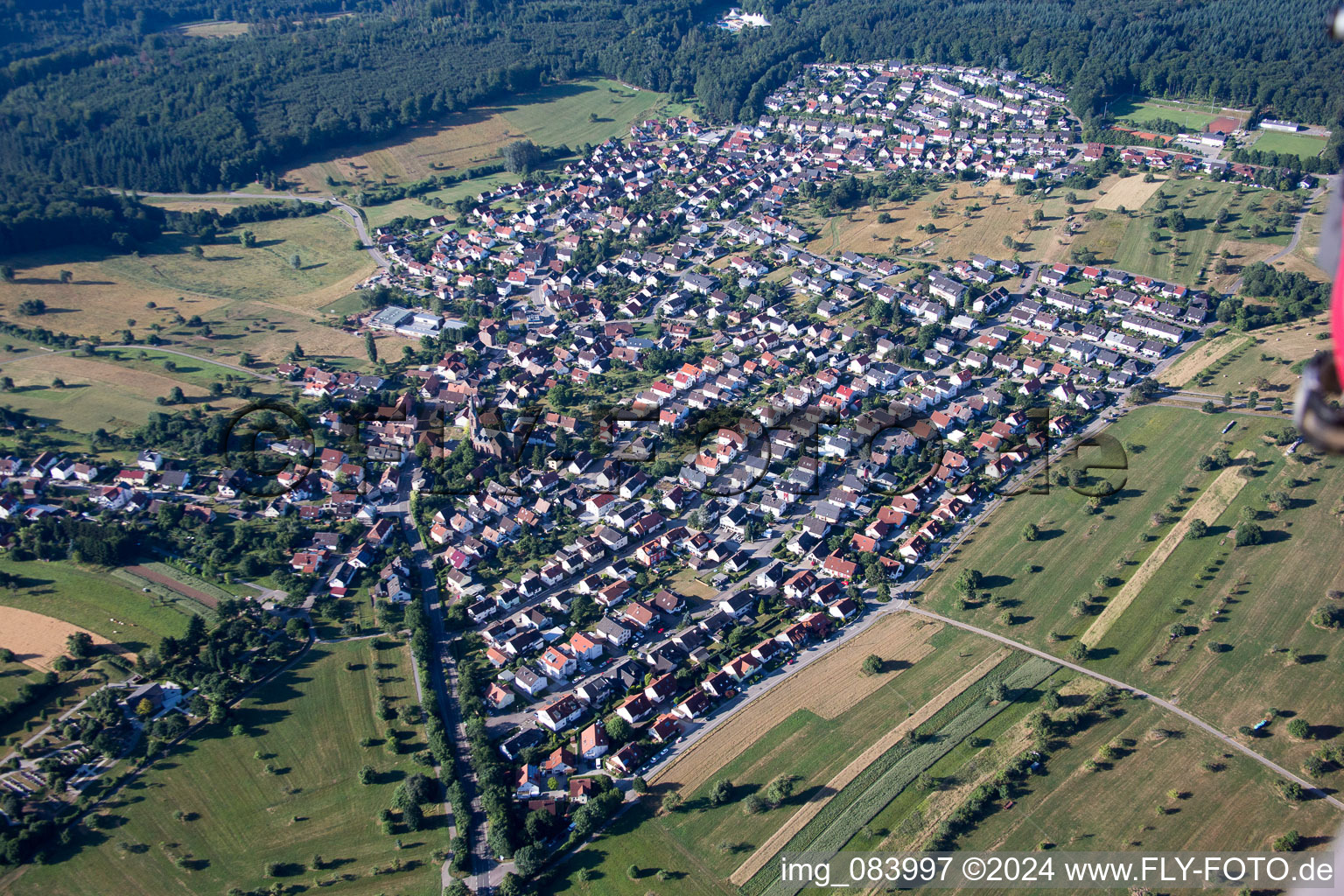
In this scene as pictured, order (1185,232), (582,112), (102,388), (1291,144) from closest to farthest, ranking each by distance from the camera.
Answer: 1. (102,388)
2. (1185,232)
3. (1291,144)
4. (582,112)

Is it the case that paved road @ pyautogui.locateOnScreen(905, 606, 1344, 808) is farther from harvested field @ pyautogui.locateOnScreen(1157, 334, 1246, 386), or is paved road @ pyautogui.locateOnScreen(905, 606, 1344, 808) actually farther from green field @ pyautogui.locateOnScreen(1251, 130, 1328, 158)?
green field @ pyautogui.locateOnScreen(1251, 130, 1328, 158)

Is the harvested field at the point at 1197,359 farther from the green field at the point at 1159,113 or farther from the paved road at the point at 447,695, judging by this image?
the paved road at the point at 447,695

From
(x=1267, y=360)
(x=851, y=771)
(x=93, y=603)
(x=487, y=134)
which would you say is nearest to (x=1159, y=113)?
(x=1267, y=360)

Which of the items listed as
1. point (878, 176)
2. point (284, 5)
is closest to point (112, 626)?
point (878, 176)

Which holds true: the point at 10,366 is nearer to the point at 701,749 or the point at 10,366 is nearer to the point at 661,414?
the point at 661,414

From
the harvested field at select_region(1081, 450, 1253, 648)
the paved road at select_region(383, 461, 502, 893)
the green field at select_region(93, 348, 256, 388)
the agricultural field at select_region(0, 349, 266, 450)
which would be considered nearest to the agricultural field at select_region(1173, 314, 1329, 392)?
the harvested field at select_region(1081, 450, 1253, 648)

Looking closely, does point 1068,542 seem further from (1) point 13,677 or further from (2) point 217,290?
(2) point 217,290
